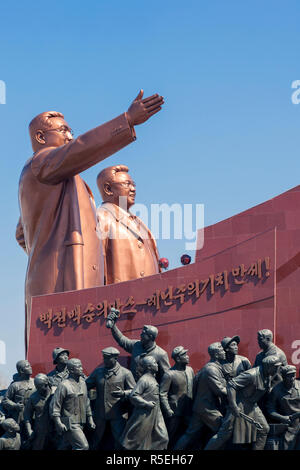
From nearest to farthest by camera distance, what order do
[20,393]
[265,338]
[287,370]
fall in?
1. [287,370]
2. [265,338]
3. [20,393]

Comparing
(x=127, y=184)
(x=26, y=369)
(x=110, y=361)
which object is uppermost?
(x=127, y=184)

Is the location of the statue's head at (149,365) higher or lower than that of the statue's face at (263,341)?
lower

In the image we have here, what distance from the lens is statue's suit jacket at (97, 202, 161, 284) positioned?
754 inches

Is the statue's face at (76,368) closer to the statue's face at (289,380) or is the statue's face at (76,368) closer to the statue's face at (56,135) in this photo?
the statue's face at (289,380)

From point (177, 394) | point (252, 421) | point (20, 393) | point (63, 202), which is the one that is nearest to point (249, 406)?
point (252, 421)

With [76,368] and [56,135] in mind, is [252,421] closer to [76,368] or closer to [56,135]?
[76,368]

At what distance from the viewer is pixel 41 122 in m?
18.9

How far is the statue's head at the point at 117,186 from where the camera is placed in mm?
20297

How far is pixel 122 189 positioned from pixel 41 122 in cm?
240

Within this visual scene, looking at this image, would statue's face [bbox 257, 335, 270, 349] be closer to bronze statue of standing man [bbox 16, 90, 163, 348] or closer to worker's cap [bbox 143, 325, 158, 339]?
worker's cap [bbox 143, 325, 158, 339]

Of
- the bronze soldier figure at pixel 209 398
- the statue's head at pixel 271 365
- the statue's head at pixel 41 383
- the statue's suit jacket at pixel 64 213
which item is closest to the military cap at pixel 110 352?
the statue's head at pixel 41 383

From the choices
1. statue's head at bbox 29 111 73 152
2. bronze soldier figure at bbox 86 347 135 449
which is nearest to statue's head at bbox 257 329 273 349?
bronze soldier figure at bbox 86 347 135 449

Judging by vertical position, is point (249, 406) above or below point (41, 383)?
below

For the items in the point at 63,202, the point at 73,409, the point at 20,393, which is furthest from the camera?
the point at 63,202
